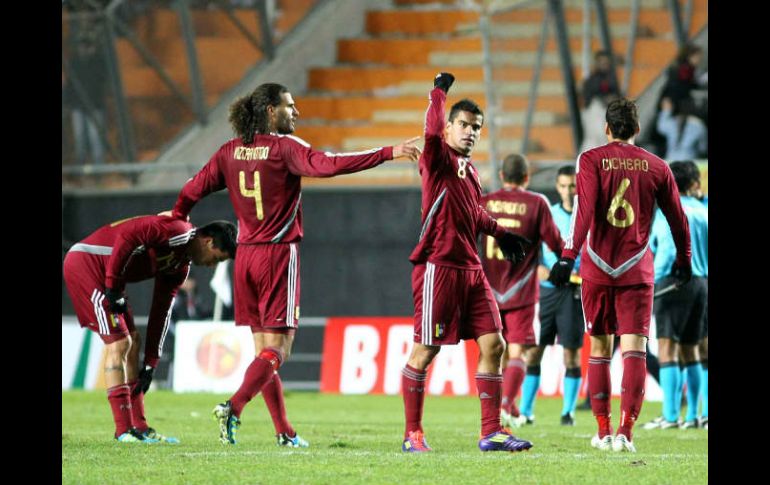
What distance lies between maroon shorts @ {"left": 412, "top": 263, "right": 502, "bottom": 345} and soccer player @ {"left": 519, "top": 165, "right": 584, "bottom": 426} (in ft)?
10.8

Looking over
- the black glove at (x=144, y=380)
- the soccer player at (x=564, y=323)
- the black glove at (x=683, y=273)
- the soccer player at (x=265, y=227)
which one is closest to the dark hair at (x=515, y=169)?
the soccer player at (x=564, y=323)

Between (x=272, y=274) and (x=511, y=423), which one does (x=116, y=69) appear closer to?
(x=511, y=423)

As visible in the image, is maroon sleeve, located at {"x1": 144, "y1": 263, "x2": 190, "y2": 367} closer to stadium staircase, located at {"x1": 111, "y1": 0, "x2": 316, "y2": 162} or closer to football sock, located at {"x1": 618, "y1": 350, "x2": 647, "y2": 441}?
football sock, located at {"x1": 618, "y1": 350, "x2": 647, "y2": 441}

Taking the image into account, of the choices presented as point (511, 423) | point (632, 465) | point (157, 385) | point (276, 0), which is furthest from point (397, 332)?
point (632, 465)

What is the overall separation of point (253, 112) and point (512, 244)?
1.78m

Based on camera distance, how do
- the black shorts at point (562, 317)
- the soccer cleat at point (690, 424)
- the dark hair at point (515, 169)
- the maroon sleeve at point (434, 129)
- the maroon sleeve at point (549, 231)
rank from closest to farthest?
the maroon sleeve at point (434, 129) → the maroon sleeve at point (549, 231) → the dark hair at point (515, 169) → the soccer cleat at point (690, 424) → the black shorts at point (562, 317)

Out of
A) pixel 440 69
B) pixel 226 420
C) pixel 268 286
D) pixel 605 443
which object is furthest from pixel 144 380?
pixel 440 69

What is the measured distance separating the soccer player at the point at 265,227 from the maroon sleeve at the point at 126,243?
0.55m

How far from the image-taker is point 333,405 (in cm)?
1462

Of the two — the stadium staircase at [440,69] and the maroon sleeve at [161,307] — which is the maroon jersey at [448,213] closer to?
the maroon sleeve at [161,307]

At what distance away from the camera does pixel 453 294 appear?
798cm

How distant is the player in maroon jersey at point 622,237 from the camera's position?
26.1ft

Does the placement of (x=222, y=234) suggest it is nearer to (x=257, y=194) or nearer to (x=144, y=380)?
(x=257, y=194)

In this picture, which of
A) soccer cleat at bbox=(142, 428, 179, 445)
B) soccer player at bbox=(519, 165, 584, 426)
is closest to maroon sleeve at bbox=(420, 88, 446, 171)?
soccer cleat at bbox=(142, 428, 179, 445)
